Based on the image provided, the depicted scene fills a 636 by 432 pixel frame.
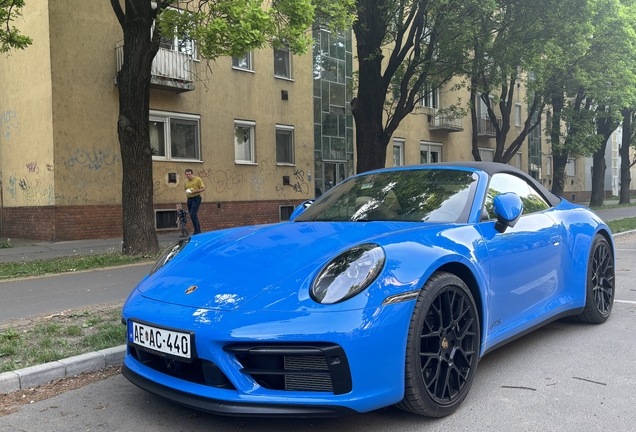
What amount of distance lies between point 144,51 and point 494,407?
873cm

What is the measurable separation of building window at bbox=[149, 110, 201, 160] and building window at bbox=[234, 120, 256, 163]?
1.58m

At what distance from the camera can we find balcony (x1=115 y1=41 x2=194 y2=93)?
585 inches

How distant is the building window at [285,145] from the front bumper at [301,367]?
55.5 ft

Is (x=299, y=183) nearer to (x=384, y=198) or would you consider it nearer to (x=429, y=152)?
(x=429, y=152)

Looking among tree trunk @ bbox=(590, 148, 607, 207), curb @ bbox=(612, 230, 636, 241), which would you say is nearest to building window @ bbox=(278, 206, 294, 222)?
curb @ bbox=(612, 230, 636, 241)

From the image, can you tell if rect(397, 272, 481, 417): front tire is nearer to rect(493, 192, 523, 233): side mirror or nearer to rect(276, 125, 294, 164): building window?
rect(493, 192, 523, 233): side mirror

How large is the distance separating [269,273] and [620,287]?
568 cm

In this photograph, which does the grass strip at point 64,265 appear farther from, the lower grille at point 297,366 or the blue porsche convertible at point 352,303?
the lower grille at point 297,366

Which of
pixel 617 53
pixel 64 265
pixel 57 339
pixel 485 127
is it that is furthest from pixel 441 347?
pixel 485 127

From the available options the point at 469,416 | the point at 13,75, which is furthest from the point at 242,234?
the point at 13,75

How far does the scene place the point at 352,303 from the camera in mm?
2475

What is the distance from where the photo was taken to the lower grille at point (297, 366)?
2.39 m

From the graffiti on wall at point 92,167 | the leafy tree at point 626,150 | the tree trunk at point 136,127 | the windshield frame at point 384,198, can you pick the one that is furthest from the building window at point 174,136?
the leafy tree at point 626,150

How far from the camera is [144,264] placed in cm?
891
